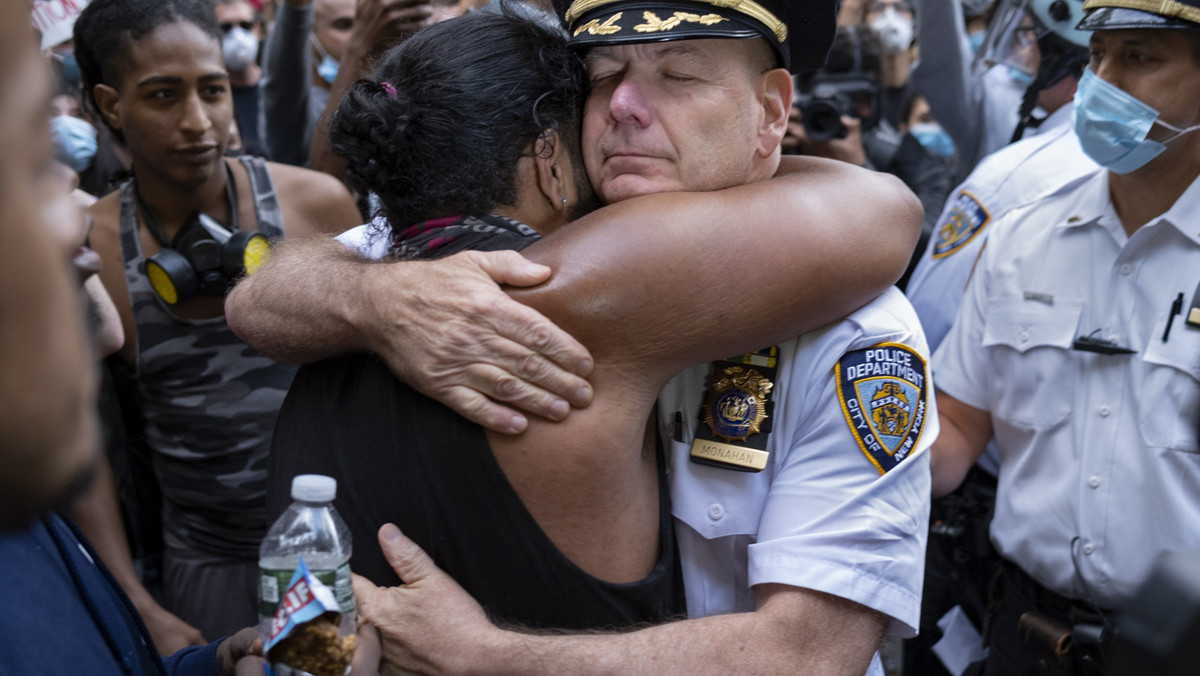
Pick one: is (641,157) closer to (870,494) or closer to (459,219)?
(459,219)

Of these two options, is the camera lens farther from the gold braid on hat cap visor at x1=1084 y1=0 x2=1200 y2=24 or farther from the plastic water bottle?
the plastic water bottle

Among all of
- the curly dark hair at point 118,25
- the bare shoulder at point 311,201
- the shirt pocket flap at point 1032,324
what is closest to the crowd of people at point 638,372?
the shirt pocket flap at point 1032,324

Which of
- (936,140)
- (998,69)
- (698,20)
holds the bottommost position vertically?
(936,140)

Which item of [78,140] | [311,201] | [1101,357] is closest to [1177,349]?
[1101,357]

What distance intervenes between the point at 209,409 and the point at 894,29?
499 cm

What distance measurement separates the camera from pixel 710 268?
145 centimetres

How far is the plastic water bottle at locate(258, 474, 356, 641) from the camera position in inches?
50.9

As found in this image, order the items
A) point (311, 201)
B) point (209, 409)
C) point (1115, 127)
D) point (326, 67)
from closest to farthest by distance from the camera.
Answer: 1. point (1115, 127)
2. point (209, 409)
3. point (311, 201)
4. point (326, 67)

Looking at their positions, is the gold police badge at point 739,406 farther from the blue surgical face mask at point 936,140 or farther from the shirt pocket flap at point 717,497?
the blue surgical face mask at point 936,140

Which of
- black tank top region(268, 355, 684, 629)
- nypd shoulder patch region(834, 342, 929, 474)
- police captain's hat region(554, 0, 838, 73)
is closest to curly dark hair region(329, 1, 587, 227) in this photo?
police captain's hat region(554, 0, 838, 73)

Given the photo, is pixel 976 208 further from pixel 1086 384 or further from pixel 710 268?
pixel 710 268

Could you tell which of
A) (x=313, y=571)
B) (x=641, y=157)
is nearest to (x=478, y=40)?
(x=641, y=157)

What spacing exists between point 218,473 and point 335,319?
1.57 m

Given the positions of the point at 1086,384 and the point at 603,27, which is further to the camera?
the point at 1086,384
